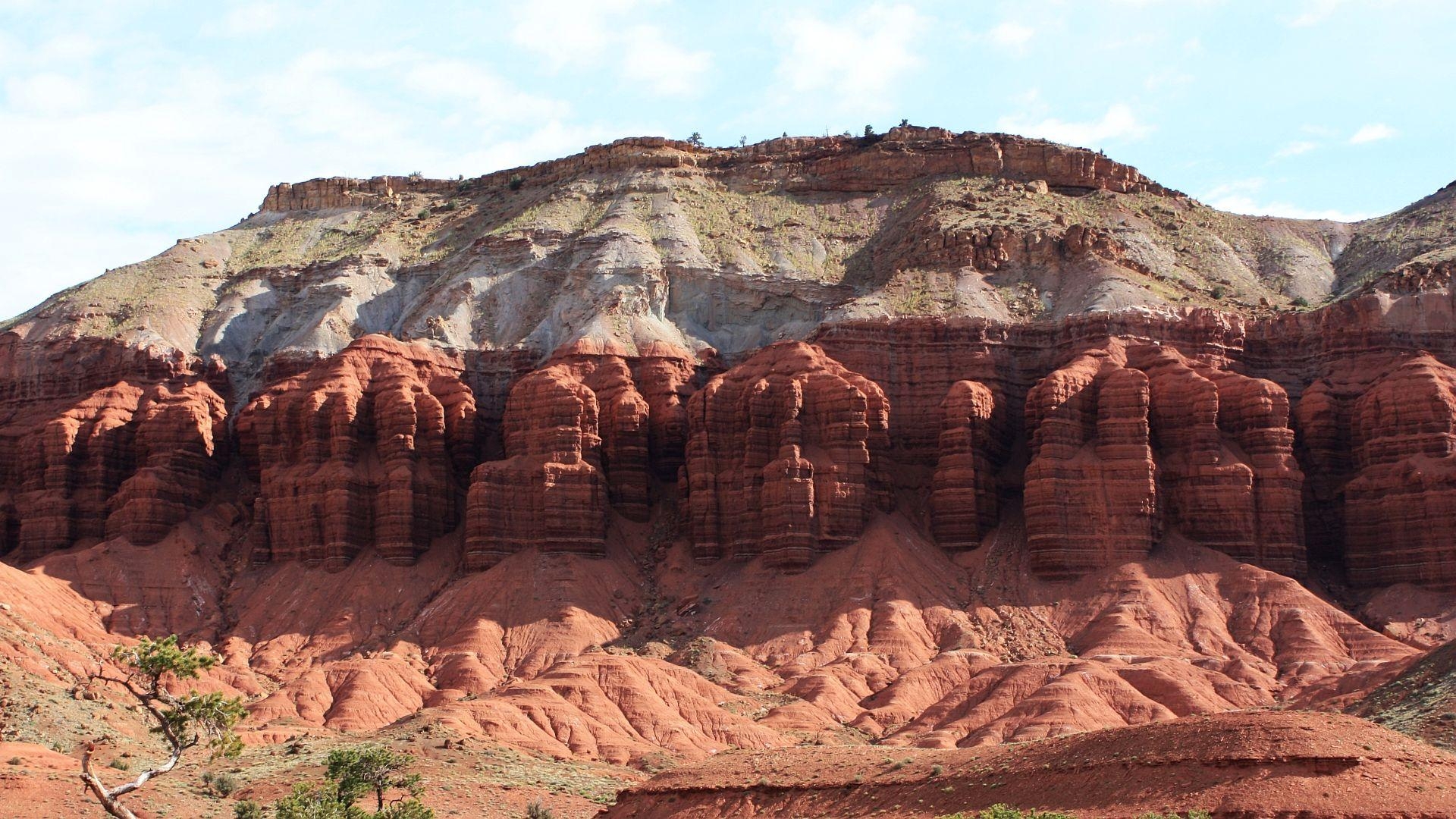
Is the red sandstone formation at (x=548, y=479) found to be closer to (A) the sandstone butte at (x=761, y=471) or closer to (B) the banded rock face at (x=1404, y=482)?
(A) the sandstone butte at (x=761, y=471)

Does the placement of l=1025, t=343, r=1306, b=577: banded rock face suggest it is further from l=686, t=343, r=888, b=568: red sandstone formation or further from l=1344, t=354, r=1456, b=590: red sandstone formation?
l=686, t=343, r=888, b=568: red sandstone formation

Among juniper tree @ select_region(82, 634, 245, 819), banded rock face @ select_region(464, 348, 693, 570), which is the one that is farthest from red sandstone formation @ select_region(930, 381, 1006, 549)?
juniper tree @ select_region(82, 634, 245, 819)

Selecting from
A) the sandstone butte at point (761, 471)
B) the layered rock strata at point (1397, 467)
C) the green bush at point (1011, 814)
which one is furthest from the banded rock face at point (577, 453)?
the green bush at point (1011, 814)

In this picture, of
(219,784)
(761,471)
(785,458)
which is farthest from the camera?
(761,471)

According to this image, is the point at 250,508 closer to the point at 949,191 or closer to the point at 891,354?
the point at 891,354

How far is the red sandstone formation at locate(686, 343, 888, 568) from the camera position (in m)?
97.1

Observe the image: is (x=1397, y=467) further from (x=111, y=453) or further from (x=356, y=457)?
(x=111, y=453)

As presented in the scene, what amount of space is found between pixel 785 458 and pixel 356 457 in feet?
82.2

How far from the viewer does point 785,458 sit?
322ft

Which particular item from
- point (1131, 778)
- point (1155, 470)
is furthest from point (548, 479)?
point (1131, 778)

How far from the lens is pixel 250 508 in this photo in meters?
111

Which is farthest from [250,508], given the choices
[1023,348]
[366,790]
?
[366,790]

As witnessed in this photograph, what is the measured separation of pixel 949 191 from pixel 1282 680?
51289 millimetres

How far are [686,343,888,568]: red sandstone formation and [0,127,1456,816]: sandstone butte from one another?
202 mm
